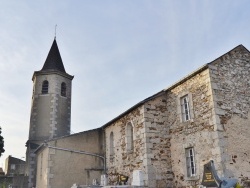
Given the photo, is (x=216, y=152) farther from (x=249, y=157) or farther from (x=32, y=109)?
(x=32, y=109)

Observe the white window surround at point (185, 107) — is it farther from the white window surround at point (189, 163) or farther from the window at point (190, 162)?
the window at point (190, 162)

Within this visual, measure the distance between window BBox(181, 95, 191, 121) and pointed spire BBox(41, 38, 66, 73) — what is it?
12365 millimetres

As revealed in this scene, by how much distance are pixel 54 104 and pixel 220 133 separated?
1321 cm

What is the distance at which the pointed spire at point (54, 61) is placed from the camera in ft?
73.4

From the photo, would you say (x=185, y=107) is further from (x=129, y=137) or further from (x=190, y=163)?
(x=129, y=137)

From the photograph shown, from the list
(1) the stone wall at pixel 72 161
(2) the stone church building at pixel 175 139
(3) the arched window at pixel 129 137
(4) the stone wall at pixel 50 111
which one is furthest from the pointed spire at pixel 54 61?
(3) the arched window at pixel 129 137

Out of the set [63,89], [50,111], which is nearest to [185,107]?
[50,111]

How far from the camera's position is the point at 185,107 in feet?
40.1

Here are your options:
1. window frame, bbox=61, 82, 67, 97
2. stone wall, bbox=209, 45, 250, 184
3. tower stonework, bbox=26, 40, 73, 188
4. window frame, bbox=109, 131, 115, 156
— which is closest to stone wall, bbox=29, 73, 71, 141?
tower stonework, bbox=26, 40, 73, 188

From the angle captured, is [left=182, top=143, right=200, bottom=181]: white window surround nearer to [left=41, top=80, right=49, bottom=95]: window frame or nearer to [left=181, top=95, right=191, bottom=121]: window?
[left=181, top=95, right=191, bottom=121]: window

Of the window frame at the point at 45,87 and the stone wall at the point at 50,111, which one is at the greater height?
the window frame at the point at 45,87

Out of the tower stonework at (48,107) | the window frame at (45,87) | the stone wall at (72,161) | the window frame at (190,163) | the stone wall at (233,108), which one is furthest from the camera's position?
the window frame at (45,87)

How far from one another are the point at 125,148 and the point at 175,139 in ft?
9.28

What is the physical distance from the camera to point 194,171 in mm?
11148
